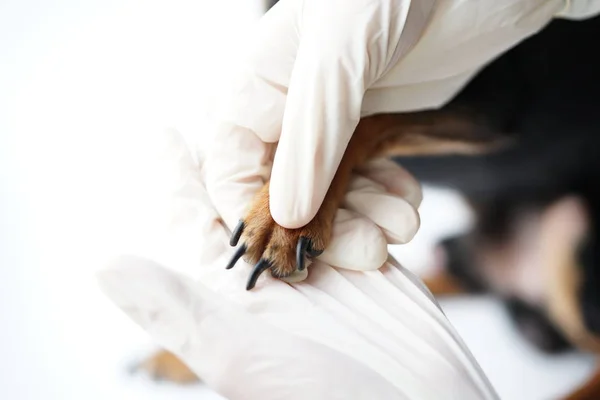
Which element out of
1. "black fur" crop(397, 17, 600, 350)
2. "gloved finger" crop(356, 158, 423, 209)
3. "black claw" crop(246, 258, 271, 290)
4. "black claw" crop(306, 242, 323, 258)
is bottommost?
"black fur" crop(397, 17, 600, 350)

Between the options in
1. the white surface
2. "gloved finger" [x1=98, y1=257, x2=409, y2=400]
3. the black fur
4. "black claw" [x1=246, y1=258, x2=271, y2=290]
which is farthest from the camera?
the black fur

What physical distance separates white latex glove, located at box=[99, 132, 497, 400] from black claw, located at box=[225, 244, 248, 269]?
21mm

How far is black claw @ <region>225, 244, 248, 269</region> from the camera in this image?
569 mm

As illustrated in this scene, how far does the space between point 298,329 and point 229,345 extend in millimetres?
78

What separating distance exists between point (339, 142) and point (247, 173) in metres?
0.14

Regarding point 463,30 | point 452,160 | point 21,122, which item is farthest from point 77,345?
point 452,160

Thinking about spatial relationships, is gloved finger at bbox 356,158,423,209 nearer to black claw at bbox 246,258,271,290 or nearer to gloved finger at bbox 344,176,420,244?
gloved finger at bbox 344,176,420,244

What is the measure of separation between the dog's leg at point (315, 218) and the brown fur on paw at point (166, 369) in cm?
20

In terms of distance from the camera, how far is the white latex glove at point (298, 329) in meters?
0.48

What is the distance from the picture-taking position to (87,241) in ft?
2.47

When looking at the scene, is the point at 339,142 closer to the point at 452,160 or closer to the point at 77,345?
the point at 77,345

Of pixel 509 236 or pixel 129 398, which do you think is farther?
pixel 509 236

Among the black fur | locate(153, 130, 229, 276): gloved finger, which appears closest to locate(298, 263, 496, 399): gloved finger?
locate(153, 130, 229, 276): gloved finger

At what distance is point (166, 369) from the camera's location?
0.71m
